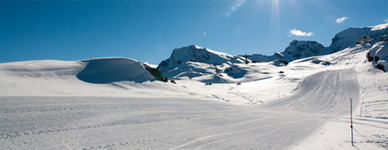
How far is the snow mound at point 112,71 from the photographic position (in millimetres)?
11965

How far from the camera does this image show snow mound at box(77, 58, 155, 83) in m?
12.0

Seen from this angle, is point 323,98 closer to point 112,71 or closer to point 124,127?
point 124,127

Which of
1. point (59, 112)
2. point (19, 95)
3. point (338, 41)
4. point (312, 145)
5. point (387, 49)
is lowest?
point (312, 145)

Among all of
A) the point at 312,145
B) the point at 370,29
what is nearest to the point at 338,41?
the point at 370,29

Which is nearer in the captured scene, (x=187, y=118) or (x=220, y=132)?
(x=220, y=132)

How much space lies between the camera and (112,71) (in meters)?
13.4

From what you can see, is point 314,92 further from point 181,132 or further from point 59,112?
point 59,112

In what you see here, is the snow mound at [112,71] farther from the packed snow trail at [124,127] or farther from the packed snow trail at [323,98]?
the packed snow trail at [323,98]

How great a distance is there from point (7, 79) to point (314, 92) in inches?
968

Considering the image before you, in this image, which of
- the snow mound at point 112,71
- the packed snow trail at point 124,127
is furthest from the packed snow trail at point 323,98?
the snow mound at point 112,71

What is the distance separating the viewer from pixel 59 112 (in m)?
5.77

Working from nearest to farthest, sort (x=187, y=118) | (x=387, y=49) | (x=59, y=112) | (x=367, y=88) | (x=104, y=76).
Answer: (x=59, y=112), (x=187, y=118), (x=104, y=76), (x=367, y=88), (x=387, y=49)

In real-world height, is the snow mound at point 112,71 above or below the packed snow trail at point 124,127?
above

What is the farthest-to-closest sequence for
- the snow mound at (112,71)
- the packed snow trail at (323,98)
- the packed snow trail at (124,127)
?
the packed snow trail at (323,98), the snow mound at (112,71), the packed snow trail at (124,127)
